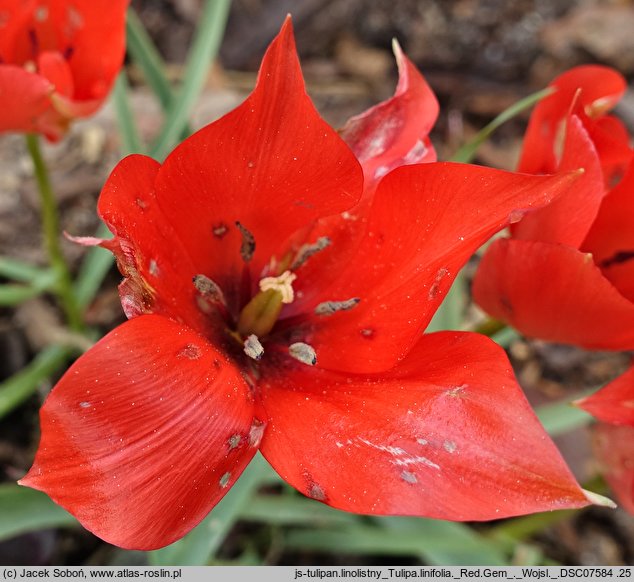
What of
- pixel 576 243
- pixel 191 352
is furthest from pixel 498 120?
pixel 191 352

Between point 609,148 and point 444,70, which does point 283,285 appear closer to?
point 609,148

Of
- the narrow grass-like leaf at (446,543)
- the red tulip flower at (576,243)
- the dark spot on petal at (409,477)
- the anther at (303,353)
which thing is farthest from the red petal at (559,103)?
the narrow grass-like leaf at (446,543)

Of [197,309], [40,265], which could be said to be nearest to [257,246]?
[197,309]

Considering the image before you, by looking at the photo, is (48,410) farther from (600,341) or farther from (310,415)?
(600,341)

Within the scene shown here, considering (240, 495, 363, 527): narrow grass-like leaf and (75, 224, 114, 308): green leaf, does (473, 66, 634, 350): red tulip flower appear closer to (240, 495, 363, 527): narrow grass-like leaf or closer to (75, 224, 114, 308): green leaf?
(240, 495, 363, 527): narrow grass-like leaf

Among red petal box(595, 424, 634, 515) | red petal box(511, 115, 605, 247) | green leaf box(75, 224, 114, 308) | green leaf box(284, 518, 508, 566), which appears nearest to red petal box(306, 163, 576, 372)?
red petal box(511, 115, 605, 247)

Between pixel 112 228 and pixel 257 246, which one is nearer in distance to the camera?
pixel 112 228
